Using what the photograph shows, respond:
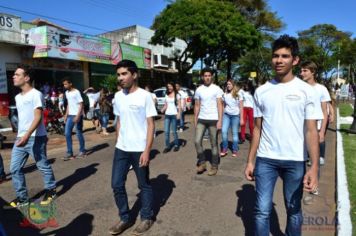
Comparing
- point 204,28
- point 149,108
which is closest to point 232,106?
point 149,108

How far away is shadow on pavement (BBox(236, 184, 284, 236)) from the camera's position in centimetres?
427

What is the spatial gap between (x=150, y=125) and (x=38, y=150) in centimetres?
186

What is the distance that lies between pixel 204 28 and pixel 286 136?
22.1 meters

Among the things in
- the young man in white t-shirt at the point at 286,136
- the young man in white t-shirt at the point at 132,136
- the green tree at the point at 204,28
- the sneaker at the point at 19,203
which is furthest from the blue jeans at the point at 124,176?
the green tree at the point at 204,28

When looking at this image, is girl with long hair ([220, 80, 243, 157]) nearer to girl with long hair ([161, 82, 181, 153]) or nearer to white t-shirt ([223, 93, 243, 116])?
white t-shirt ([223, 93, 243, 116])

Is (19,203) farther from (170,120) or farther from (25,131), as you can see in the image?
(170,120)

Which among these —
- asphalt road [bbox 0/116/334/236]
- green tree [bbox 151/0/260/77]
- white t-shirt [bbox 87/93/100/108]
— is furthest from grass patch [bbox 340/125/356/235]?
green tree [bbox 151/0/260/77]

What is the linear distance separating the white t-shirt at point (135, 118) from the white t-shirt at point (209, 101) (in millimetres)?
2577

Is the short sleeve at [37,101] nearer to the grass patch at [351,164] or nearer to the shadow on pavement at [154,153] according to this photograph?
the shadow on pavement at [154,153]

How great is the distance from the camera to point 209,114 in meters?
6.62

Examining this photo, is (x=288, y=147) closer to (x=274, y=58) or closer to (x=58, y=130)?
(x=274, y=58)

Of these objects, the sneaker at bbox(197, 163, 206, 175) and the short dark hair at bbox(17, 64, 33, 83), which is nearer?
the short dark hair at bbox(17, 64, 33, 83)

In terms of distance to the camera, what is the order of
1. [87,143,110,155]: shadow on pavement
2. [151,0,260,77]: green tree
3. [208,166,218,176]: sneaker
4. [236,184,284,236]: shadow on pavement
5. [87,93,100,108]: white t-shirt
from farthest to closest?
1. [151,0,260,77]: green tree
2. [87,93,100,108]: white t-shirt
3. [87,143,110,155]: shadow on pavement
4. [208,166,218,176]: sneaker
5. [236,184,284,236]: shadow on pavement

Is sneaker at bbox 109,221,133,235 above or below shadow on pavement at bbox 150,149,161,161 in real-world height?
below
